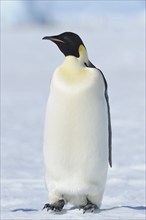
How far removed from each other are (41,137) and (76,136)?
4.67 meters

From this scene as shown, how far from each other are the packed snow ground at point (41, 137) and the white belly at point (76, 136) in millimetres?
162

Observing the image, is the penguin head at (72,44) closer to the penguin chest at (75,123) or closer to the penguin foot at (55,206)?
the penguin chest at (75,123)

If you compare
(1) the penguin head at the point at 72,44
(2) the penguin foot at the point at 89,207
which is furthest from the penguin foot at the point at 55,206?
(1) the penguin head at the point at 72,44

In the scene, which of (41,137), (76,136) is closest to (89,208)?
(76,136)

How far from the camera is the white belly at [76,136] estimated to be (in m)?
3.44

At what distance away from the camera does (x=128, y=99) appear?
12555 millimetres

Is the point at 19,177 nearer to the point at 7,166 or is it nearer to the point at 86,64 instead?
the point at 7,166

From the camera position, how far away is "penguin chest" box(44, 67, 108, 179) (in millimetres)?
3428

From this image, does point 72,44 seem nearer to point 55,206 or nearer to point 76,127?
point 76,127

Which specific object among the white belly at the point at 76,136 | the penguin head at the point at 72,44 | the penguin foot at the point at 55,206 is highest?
the penguin head at the point at 72,44

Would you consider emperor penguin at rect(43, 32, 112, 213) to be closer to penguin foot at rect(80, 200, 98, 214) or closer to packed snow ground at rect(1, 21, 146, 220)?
penguin foot at rect(80, 200, 98, 214)

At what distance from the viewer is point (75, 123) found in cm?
347

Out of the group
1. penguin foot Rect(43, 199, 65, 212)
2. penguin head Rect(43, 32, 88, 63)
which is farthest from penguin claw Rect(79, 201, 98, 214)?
penguin head Rect(43, 32, 88, 63)

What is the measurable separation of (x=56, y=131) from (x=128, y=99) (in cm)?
912
